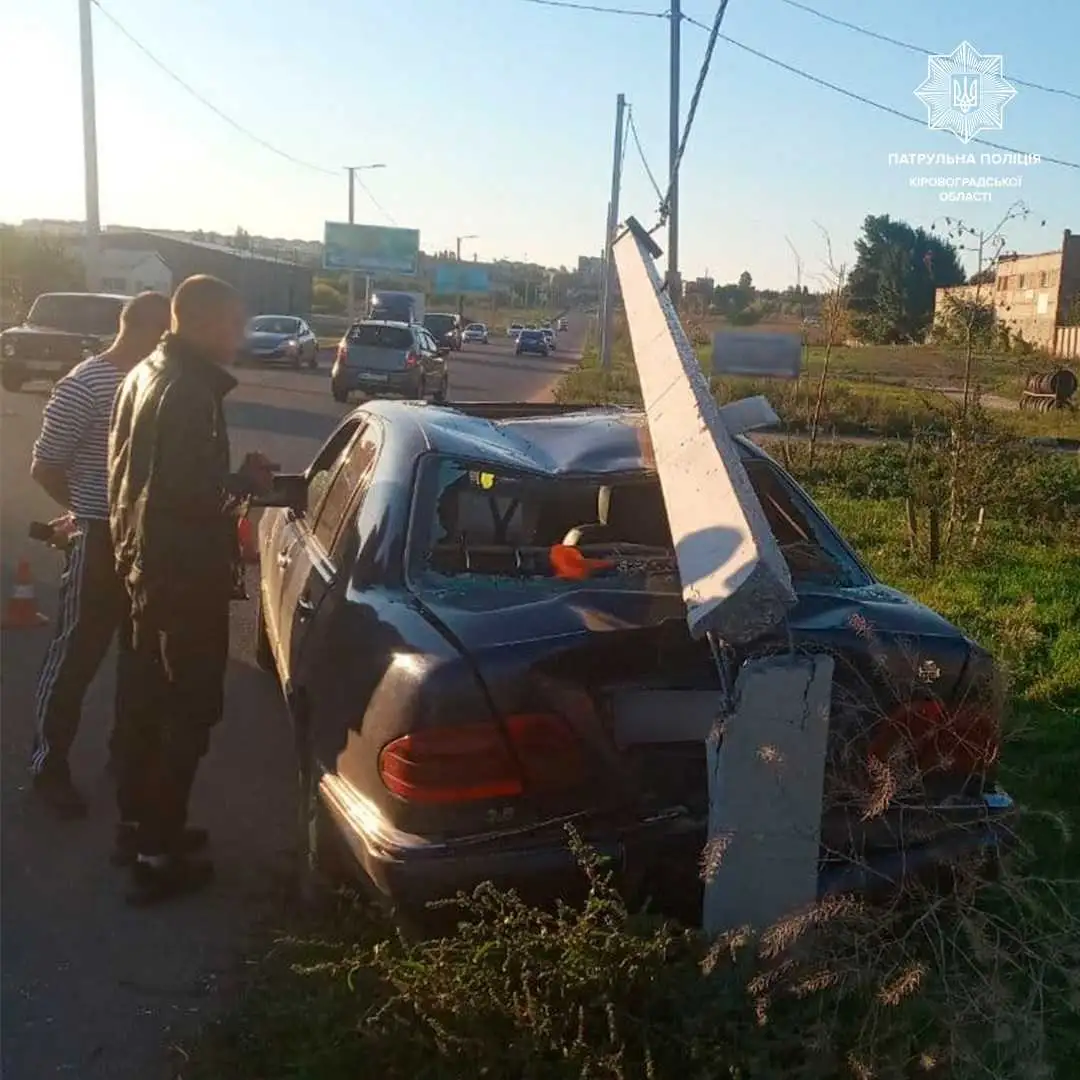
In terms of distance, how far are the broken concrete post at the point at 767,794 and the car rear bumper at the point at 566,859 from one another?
24 cm

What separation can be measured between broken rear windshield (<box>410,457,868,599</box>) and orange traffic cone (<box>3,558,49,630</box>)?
3.86 meters

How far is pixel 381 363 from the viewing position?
2541 cm

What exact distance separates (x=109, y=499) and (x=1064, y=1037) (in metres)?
3.24

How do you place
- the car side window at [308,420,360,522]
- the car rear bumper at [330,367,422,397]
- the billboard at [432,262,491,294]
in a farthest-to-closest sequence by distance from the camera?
the billboard at [432,262,491,294] < the car rear bumper at [330,367,422,397] < the car side window at [308,420,360,522]

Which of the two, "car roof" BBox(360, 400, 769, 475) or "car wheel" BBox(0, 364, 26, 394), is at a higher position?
"car roof" BBox(360, 400, 769, 475)

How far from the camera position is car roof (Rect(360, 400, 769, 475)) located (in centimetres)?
433

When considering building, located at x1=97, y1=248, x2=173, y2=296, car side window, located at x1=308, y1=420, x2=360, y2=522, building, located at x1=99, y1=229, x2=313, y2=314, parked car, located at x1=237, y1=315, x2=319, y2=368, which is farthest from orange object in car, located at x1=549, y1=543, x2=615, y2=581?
building, located at x1=97, y1=248, x2=173, y2=296

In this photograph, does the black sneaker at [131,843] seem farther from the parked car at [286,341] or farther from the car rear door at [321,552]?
the parked car at [286,341]

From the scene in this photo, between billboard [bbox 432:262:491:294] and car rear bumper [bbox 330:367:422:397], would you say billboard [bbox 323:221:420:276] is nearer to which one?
billboard [bbox 432:262:491:294]

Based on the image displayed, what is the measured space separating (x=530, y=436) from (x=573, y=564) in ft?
3.31

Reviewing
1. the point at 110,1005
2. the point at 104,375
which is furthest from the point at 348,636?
the point at 104,375

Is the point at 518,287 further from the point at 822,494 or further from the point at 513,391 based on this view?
the point at 822,494

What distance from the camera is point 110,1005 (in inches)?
137

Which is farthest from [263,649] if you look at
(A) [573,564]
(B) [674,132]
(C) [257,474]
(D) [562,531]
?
(B) [674,132]
